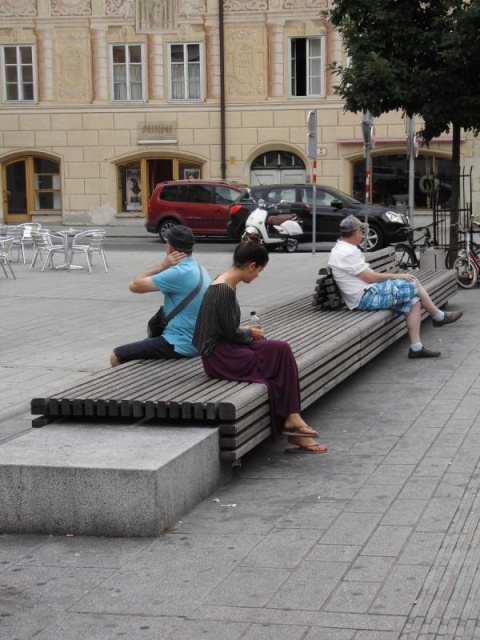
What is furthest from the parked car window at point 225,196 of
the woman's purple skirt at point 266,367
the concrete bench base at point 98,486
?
the concrete bench base at point 98,486

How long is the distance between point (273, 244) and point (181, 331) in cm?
1924

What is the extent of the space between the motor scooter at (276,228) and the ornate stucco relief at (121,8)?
40.4ft

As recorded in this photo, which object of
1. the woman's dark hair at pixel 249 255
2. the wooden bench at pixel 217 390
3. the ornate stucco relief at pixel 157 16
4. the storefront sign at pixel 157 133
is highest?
the ornate stucco relief at pixel 157 16

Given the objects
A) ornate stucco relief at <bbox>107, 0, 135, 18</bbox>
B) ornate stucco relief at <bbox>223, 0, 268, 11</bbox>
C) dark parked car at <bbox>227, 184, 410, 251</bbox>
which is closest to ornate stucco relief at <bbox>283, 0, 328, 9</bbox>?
ornate stucco relief at <bbox>223, 0, 268, 11</bbox>

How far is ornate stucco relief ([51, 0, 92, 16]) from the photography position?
38406 millimetres

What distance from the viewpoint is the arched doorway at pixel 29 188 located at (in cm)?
3988

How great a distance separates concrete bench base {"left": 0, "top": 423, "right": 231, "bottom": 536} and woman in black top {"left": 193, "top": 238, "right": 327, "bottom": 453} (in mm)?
1144

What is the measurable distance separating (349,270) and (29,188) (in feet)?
97.8

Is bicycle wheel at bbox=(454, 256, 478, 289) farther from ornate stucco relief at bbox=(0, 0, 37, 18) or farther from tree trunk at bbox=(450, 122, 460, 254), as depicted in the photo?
ornate stucco relief at bbox=(0, 0, 37, 18)

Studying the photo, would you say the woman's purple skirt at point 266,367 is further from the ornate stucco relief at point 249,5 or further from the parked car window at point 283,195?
the ornate stucco relief at point 249,5

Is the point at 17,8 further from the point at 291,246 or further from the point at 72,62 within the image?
the point at 291,246

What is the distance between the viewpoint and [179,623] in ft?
16.3

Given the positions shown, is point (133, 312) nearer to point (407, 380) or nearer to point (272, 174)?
point (407, 380)

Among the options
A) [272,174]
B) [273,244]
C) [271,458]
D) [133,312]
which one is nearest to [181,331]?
[271,458]
